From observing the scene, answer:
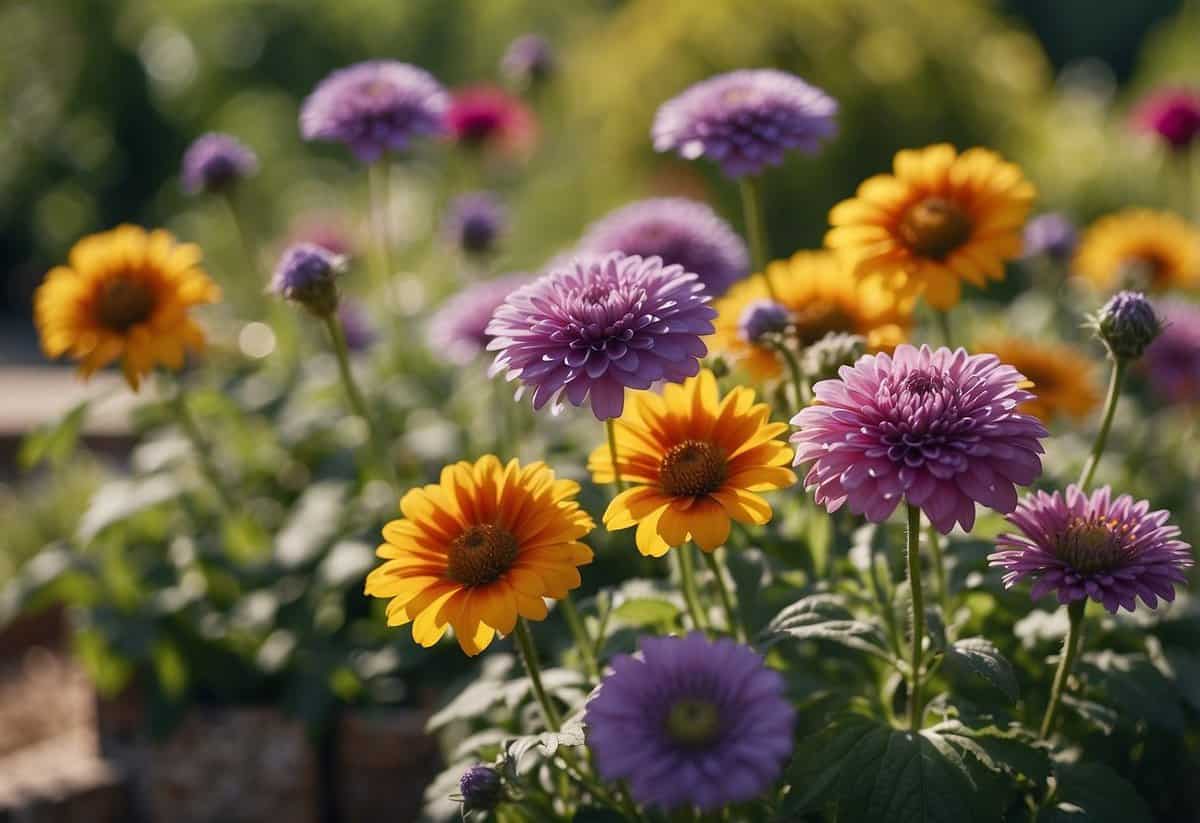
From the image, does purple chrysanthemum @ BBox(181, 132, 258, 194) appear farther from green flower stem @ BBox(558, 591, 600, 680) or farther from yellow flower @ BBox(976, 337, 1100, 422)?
yellow flower @ BBox(976, 337, 1100, 422)

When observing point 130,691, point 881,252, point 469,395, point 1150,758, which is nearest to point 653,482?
point 881,252

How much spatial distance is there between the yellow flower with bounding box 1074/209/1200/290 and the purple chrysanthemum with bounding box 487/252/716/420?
205 centimetres

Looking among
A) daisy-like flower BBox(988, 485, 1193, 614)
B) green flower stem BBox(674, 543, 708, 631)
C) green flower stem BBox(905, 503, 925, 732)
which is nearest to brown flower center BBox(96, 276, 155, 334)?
green flower stem BBox(674, 543, 708, 631)

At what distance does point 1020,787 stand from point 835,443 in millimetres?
795

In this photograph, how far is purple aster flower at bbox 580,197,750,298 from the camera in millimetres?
2613

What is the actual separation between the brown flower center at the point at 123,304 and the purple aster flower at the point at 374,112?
0.52m

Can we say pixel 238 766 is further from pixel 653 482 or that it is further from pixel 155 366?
pixel 653 482

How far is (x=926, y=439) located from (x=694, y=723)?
0.46 meters

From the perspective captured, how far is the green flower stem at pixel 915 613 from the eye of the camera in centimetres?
160

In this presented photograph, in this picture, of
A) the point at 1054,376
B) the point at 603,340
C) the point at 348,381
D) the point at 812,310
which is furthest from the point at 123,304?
the point at 1054,376

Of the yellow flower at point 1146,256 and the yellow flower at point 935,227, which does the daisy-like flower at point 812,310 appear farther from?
the yellow flower at point 1146,256

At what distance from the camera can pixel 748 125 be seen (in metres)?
2.25

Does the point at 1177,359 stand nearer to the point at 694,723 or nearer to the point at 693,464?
the point at 693,464

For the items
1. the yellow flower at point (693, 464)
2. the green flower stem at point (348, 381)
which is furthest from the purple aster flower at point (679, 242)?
the yellow flower at point (693, 464)
